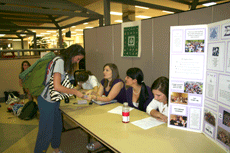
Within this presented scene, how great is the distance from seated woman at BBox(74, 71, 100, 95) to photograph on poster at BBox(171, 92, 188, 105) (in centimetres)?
165

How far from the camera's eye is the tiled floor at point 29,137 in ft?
8.55

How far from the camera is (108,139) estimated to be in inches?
53.4

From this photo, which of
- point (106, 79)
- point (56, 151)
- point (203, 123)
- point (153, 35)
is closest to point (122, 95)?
point (106, 79)

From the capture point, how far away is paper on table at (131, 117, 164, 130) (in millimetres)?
1574

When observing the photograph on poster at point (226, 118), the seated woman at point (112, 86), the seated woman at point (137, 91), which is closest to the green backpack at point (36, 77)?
the seated woman at point (112, 86)

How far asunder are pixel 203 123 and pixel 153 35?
1.44 meters

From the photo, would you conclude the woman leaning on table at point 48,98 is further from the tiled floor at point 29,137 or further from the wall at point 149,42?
the wall at point 149,42

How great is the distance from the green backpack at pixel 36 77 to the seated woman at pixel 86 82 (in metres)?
1.06

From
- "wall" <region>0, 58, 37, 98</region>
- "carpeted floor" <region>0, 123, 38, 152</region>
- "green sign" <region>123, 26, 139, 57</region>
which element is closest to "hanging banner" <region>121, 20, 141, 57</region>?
"green sign" <region>123, 26, 139, 57</region>

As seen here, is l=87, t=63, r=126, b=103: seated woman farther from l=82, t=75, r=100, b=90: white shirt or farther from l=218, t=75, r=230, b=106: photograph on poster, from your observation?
l=218, t=75, r=230, b=106: photograph on poster

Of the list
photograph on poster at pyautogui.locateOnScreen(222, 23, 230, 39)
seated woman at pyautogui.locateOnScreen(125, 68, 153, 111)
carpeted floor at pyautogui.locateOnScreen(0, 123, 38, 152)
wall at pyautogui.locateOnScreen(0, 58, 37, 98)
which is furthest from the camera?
wall at pyautogui.locateOnScreen(0, 58, 37, 98)

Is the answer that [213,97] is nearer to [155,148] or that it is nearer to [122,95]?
[155,148]

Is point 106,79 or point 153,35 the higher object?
point 153,35

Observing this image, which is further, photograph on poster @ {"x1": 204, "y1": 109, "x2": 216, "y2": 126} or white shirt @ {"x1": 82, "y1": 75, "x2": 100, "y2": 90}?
white shirt @ {"x1": 82, "y1": 75, "x2": 100, "y2": 90}
